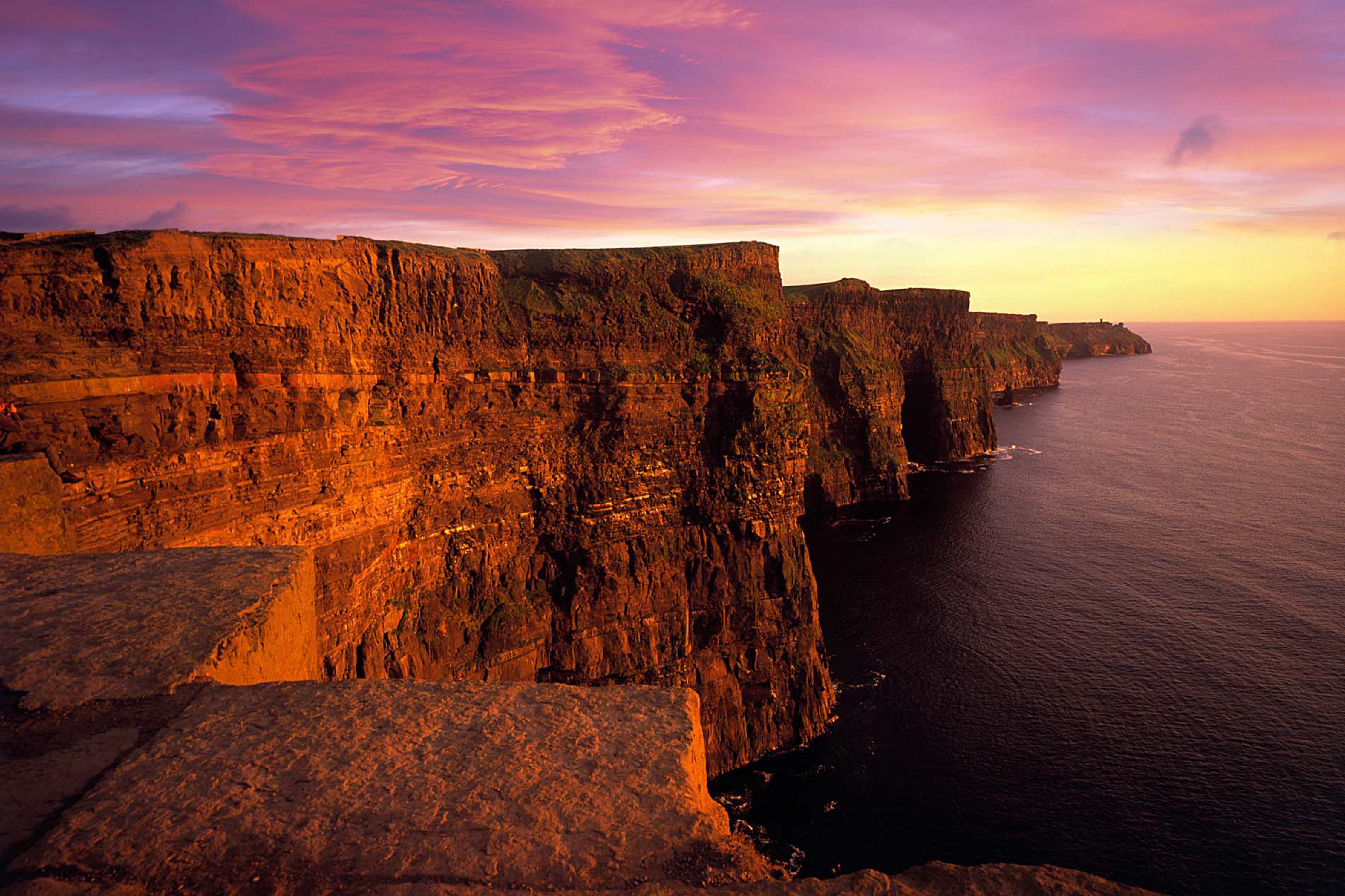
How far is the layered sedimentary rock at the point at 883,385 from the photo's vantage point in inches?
3418

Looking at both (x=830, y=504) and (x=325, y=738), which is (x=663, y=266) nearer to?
(x=325, y=738)

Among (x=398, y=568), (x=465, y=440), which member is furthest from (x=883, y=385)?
(x=398, y=568)

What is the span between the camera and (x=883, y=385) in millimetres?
91125

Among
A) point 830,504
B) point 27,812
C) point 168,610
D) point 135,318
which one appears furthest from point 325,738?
point 830,504

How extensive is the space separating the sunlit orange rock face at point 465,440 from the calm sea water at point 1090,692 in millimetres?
5305

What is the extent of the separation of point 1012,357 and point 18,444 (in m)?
201

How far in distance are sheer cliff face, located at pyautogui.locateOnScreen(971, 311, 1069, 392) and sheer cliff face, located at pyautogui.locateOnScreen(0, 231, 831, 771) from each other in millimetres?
151672

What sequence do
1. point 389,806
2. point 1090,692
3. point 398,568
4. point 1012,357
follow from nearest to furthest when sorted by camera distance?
point 389,806, point 398,568, point 1090,692, point 1012,357

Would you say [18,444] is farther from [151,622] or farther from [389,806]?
[389,806]

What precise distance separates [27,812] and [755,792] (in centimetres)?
3431

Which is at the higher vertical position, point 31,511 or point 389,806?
point 31,511

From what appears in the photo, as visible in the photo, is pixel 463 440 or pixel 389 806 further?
pixel 463 440

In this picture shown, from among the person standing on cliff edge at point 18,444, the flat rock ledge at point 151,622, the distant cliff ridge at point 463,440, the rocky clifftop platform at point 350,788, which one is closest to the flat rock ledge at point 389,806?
the rocky clifftop platform at point 350,788

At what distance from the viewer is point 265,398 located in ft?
72.5
